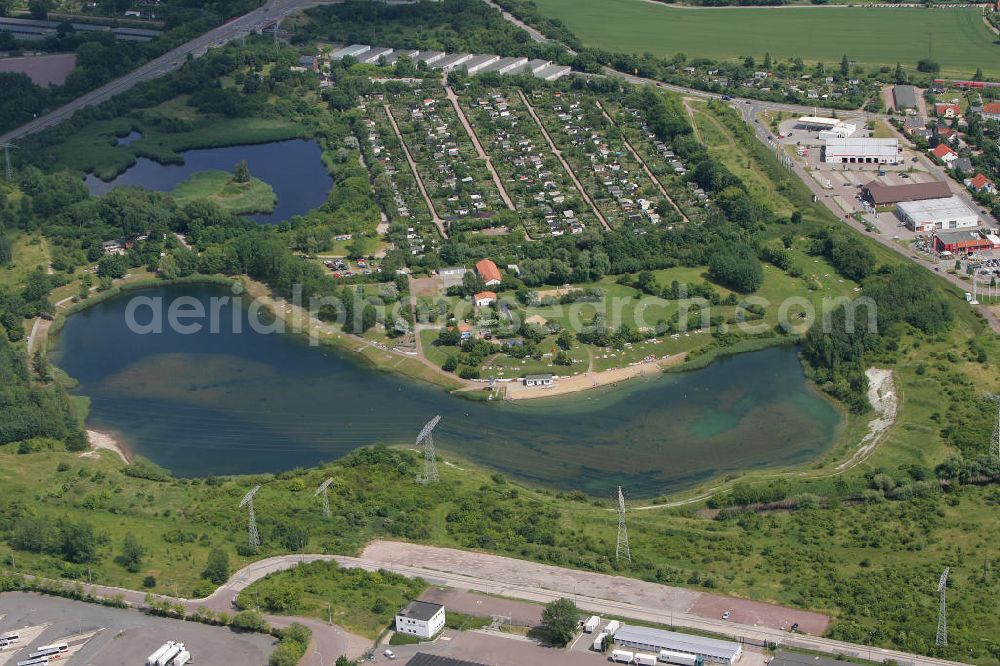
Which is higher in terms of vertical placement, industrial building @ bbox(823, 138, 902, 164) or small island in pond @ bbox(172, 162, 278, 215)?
industrial building @ bbox(823, 138, 902, 164)

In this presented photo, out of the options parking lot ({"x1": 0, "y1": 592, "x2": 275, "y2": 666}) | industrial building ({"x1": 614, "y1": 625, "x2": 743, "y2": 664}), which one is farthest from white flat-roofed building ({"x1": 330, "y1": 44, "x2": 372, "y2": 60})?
industrial building ({"x1": 614, "y1": 625, "x2": 743, "y2": 664})

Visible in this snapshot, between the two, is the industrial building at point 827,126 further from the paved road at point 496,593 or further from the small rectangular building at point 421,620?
the small rectangular building at point 421,620

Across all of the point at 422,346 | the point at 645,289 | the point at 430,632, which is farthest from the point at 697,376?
the point at 430,632

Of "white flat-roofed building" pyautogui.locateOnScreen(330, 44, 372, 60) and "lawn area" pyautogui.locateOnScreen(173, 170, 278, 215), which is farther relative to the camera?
"white flat-roofed building" pyautogui.locateOnScreen(330, 44, 372, 60)

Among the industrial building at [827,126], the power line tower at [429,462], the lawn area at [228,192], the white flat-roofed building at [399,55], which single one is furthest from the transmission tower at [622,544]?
the white flat-roofed building at [399,55]

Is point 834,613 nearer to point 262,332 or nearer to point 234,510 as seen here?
point 234,510

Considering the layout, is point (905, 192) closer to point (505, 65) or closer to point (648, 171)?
point (648, 171)

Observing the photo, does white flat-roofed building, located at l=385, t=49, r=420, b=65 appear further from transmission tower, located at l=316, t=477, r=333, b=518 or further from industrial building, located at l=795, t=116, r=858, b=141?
transmission tower, located at l=316, t=477, r=333, b=518
